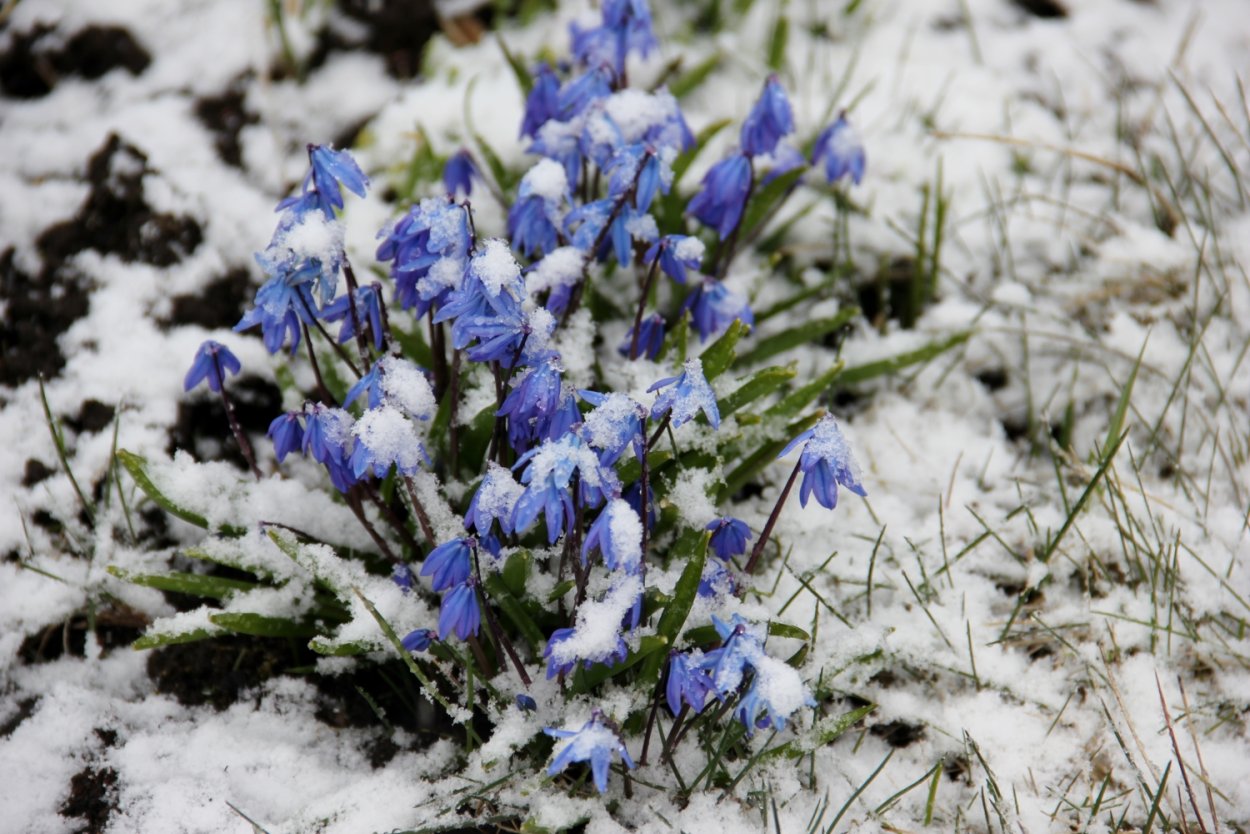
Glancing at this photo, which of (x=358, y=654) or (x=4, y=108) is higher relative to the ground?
(x=4, y=108)

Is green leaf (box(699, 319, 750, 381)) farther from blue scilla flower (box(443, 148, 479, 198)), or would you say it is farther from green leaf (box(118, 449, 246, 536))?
green leaf (box(118, 449, 246, 536))

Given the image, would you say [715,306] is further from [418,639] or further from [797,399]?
[418,639]

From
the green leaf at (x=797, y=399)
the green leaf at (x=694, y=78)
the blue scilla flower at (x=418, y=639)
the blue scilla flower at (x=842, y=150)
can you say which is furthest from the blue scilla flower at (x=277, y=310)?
the green leaf at (x=694, y=78)

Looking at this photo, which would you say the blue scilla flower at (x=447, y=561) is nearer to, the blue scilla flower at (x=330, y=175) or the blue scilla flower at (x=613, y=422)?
the blue scilla flower at (x=613, y=422)

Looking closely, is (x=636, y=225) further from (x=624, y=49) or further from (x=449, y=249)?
(x=624, y=49)

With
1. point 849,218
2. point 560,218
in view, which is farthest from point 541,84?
point 849,218

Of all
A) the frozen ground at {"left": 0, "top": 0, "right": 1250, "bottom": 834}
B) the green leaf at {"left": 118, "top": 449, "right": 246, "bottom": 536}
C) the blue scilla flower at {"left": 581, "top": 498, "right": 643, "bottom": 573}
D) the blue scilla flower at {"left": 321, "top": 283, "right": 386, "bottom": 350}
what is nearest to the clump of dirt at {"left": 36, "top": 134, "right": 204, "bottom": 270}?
the frozen ground at {"left": 0, "top": 0, "right": 1250, "bottom": 834}
